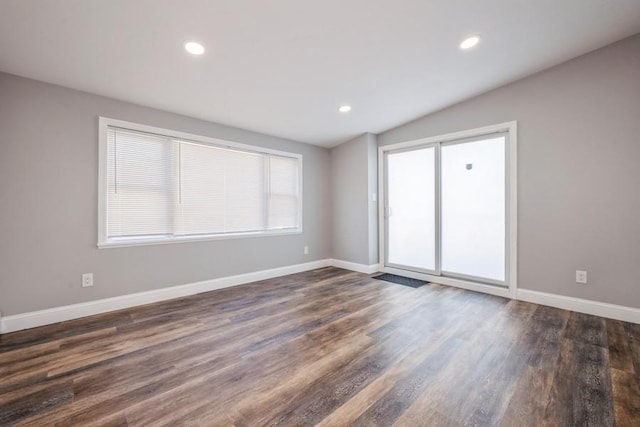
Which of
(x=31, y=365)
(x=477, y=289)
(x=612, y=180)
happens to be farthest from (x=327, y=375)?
(x=612, y=180)

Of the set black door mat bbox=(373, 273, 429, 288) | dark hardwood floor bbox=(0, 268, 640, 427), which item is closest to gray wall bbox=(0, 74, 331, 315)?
dark hardwood floor bbox=(0, 268, 640, 427)

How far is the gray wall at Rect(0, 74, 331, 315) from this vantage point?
98.1 inches

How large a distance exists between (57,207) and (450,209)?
469 centimetres

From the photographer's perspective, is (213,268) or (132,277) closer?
(132,277)

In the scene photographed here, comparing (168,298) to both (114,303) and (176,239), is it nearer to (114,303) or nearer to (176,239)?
(114,303)

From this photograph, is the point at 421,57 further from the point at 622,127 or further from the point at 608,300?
the point at 608,300

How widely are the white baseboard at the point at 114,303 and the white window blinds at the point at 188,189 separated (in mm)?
643

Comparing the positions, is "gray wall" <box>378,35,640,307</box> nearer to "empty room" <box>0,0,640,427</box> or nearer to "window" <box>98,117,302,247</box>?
"empty room" <box>0,0,640,427</box>

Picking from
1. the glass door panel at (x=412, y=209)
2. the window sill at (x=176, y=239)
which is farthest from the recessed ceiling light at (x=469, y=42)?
the window sill at (x=176, y=239)

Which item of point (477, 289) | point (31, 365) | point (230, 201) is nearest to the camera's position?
point (31, 365)

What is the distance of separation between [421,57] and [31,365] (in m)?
4.15

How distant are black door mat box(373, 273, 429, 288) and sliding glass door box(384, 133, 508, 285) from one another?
223mm

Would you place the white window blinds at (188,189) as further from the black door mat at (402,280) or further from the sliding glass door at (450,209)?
the sliding glass door at (450,209)

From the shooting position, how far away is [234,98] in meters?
3.18
